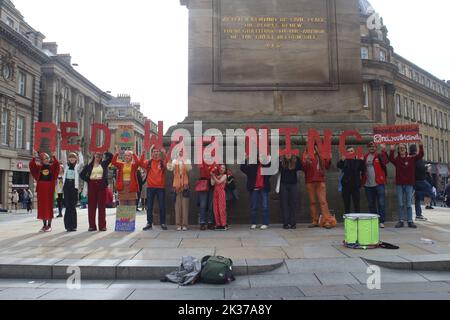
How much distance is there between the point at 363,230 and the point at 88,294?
4734mm

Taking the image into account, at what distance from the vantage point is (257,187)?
1020 cm

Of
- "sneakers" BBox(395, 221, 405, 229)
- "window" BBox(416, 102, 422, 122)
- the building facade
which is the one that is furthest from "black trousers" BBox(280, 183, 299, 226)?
"window" BBox(416, 102, 422, 122)

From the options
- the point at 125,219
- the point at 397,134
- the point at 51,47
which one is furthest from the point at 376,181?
the point at 51,47

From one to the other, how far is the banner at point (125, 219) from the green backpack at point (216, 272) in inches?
187

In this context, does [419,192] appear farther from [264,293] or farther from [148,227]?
[264,293]

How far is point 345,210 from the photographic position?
10.3 metres

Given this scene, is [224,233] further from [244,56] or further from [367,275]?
[244,56]

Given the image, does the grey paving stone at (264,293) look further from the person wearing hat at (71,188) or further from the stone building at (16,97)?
the stone building at (16,97)

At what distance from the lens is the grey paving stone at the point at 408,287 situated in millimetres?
5004

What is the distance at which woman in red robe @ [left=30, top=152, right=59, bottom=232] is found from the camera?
33.7 feet

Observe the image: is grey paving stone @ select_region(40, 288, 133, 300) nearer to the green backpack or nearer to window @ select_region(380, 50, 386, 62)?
the green backpack
